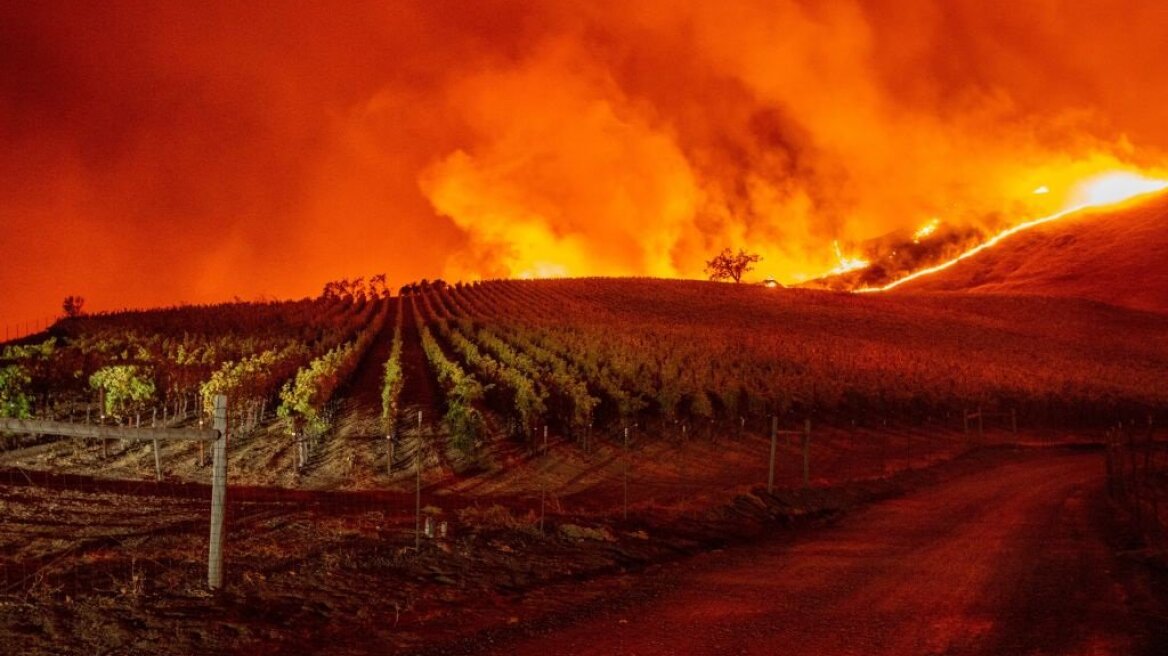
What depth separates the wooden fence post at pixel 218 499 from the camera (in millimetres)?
10422

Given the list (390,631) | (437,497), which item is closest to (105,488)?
(437,497)

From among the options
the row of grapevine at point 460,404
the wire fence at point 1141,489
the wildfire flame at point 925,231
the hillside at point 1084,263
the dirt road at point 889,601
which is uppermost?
the wildfire flame at point 925,231

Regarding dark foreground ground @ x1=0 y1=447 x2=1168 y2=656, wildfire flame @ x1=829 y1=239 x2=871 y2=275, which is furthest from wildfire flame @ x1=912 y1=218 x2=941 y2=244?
dark foreground ground @ x1=0 y1=447 x2=1168 y2=656

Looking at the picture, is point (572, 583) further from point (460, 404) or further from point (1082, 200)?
point (1082, 200)

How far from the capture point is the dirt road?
930 centimetres

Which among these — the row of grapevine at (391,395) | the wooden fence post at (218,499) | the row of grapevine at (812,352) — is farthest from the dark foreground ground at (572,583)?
the row of grapevine at (812,352)

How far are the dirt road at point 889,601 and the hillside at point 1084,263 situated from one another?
89824 millimetres

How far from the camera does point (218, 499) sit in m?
10.6

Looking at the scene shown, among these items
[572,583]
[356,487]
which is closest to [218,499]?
[572,583]

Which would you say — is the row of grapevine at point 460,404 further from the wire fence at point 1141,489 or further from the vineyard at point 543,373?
the wire fence at point 1141,489

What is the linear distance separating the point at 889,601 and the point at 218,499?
24.8ft

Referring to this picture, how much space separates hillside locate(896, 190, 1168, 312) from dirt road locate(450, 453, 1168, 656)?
89.8m

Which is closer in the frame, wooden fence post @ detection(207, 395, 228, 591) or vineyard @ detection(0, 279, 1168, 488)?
wooden fence post @ detection(207, 395, 228, 591)

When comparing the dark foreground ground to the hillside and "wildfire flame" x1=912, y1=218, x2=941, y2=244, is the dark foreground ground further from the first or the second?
"wildfire flame" x1=912, y1=218, x2=941, y2=244
